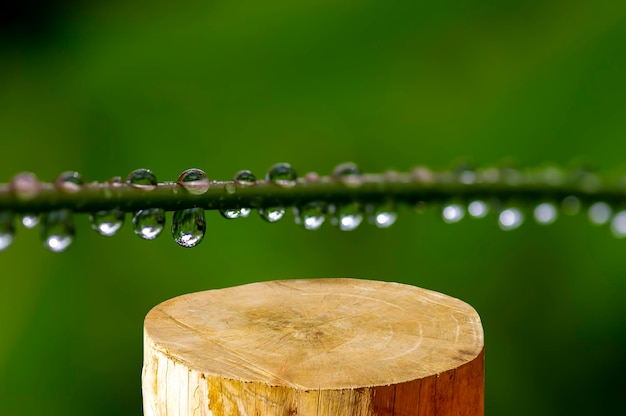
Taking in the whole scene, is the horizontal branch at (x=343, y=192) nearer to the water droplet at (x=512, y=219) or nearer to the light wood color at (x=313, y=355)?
the water droplet at (x=512, y=219)

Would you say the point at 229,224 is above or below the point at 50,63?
below

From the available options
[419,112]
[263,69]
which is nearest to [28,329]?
[263,69]

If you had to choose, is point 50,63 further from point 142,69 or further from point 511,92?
point 511,92

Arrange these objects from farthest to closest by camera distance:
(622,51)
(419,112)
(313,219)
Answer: (419,112)
(622,51)
(313,219)

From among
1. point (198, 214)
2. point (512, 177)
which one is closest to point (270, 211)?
point (198, 214)

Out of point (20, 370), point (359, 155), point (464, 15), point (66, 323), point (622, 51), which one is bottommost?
point (20, 370)

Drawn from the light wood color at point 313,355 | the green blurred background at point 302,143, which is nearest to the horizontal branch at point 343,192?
the light wood color at point 313,355

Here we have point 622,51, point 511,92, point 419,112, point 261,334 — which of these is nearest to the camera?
point 261,334

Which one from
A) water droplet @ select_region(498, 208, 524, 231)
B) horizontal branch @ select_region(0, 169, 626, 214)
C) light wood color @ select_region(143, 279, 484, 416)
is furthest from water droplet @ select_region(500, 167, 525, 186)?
light wood color @ select_region(143, 279, 484, 416)

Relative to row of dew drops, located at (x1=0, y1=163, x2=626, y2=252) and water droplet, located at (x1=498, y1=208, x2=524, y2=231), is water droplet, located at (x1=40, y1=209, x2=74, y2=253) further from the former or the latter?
water droplet, located at (x1=498, y1=208, x2=524, y2=231)
